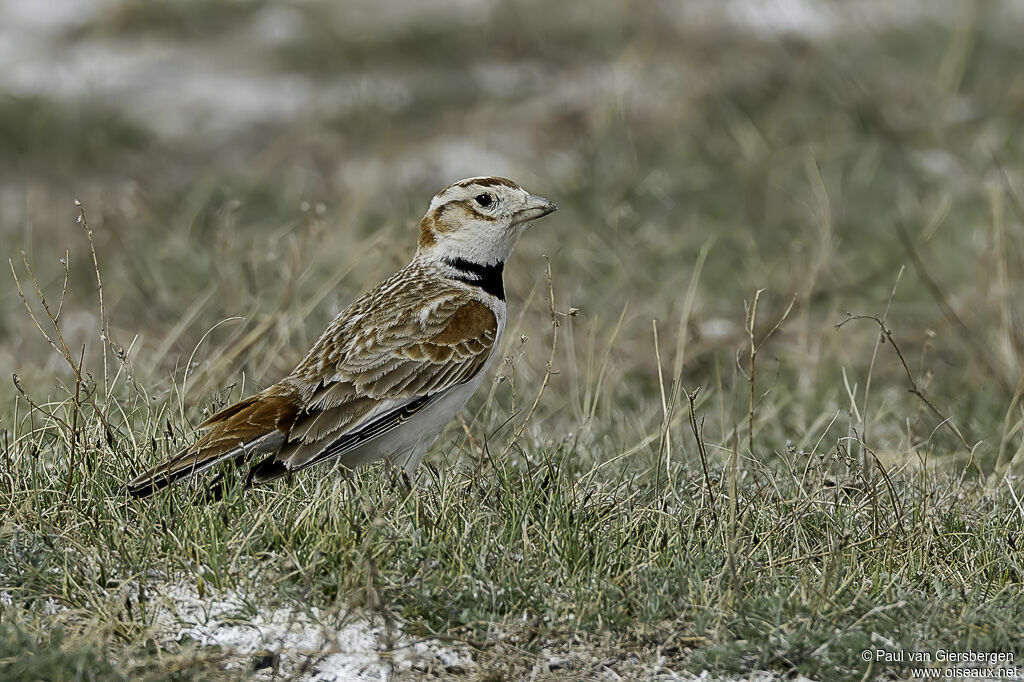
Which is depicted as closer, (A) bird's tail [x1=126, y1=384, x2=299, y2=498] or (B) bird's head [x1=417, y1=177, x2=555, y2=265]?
(A) bird's tail [x1=126, y1=384, x2=299, y2=498]

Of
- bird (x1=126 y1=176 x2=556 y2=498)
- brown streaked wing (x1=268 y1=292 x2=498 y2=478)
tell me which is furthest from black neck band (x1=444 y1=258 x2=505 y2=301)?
brown streaked wing (x1=268 y1=292 x2=498 y2=478)

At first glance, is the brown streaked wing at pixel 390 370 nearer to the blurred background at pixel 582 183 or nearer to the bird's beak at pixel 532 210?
the bird's beak at pixel 532 210

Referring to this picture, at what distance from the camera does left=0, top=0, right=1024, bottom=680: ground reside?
4223mm

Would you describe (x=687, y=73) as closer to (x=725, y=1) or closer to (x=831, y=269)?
(x=725, y=1)

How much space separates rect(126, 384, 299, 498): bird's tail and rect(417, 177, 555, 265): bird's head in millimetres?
986

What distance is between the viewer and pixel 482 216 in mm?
5719

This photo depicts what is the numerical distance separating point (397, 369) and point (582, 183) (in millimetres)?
5821

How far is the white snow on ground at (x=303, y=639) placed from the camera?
4078mm

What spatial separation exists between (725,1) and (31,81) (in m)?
7.23

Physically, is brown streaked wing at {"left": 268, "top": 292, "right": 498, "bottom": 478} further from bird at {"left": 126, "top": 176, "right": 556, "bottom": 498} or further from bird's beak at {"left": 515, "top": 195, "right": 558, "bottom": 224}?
bird's beak at {"left": 515, "top": 195, "right": 558, "bottom": 224}

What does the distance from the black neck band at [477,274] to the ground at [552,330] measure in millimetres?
582

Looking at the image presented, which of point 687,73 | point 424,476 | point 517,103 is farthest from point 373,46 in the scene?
point 424,476

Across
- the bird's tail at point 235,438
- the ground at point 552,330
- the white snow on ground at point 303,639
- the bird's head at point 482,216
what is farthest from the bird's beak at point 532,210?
the white snow on ground at point 303,639

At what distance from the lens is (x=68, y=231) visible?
1081cm
